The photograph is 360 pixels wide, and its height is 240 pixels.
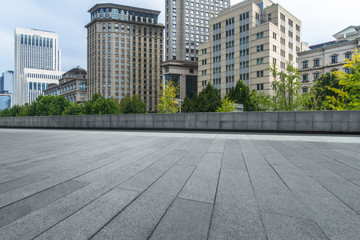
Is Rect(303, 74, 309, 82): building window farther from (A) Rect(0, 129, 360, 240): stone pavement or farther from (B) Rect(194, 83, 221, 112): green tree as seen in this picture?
(A) Rect(0, 129, 360, 240): stone pavement

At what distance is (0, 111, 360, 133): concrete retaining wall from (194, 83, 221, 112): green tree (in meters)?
27.4

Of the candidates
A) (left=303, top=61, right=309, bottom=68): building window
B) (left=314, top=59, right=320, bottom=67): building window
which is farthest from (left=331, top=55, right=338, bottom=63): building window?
(left=303, top=61, right=309, bottom=68): building window

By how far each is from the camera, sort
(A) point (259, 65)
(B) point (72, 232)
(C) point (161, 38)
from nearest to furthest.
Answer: (B) point (72, 232)
(A) point (259, 65)
(C) point (161, 38)

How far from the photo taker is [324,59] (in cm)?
5509

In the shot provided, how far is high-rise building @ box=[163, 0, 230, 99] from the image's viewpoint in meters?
81.0

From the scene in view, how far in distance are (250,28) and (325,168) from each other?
66.1 metres

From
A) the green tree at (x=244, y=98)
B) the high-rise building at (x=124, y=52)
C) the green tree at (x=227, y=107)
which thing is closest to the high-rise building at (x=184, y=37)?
the high-rise building at (x=124, y=52)

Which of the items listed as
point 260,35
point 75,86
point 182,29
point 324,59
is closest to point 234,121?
point 260,35

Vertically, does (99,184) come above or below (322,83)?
below

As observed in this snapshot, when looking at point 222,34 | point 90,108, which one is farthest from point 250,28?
point 90,108

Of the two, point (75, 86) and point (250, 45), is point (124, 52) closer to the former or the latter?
point (75, 86)

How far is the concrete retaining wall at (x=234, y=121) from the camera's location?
36.1ft

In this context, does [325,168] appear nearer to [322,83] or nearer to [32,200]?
[32,200]

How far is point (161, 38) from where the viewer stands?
120 m
